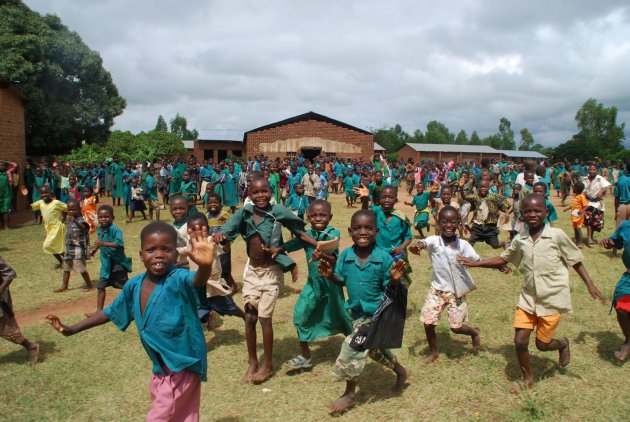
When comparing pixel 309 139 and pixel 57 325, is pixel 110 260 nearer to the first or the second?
pixel 57 325

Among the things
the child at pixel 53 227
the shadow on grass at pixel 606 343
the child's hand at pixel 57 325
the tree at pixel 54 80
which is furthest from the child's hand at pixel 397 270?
the tree at pixel 54 80

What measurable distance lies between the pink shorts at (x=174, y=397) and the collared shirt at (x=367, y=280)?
1.33 meters

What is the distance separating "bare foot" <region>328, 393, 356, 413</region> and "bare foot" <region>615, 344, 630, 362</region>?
265 cm

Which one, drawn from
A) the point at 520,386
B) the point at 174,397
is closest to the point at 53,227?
the point at 174,397

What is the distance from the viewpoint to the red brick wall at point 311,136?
32.5 m

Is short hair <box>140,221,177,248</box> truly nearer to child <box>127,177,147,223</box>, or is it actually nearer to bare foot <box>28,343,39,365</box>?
bare foot <box>28,343,39,365</box>

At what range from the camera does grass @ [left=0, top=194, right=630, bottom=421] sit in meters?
3.49

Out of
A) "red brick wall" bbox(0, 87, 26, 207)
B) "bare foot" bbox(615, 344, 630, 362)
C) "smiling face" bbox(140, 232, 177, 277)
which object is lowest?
"bare foot" bbox(615, 344, 630, 362)

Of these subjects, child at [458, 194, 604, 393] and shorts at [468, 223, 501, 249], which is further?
shorts at [468, 223, 501, 249]

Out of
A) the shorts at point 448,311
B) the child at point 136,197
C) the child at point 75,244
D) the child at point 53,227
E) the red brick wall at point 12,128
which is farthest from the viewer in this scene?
the red brick wall at point 12,128

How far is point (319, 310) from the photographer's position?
4082mm

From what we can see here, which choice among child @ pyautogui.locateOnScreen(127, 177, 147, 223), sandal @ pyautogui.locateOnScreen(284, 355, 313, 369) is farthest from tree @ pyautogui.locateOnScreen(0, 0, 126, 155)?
sandal @ pyautogui.locateOnScreen(284, 355, 313, 369)

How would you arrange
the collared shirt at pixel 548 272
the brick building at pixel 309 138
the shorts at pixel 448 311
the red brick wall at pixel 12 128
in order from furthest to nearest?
1. the brick building at pixel 309 138
2. the red brick wall at pixel 12 128
3. the shorts at pixel 448 311
4. the collared shirt at pixel 548 272

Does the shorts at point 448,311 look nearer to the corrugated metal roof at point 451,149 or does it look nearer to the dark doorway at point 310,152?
the dark doorway at point 310,152
